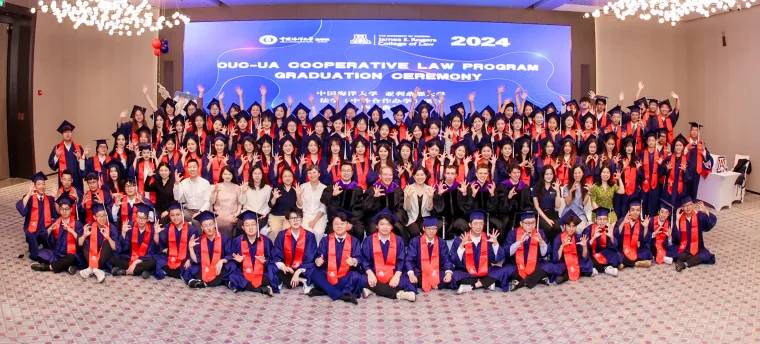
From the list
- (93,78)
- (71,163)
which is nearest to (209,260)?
(71,163)

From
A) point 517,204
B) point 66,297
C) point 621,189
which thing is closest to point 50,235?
point 66,297

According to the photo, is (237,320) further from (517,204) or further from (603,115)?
(603,115)

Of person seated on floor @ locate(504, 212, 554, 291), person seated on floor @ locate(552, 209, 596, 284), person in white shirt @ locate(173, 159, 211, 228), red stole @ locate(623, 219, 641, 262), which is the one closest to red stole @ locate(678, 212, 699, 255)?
red stole @ locate(623, 219, 641, 262)

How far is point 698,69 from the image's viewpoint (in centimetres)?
1073

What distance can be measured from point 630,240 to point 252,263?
3328 millimetres

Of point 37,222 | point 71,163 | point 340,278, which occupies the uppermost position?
point 71,163

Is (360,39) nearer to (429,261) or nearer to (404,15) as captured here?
(404,15)

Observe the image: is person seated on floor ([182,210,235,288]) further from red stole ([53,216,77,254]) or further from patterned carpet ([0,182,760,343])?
red stole ([53,216,77,254])

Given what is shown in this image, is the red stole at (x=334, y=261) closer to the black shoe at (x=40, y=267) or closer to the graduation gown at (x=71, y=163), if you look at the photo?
the black shoe at (x=40, y=267)

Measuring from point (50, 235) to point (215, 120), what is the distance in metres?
2.39

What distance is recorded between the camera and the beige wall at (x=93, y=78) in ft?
34.9

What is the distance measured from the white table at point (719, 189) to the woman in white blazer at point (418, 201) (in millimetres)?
4411

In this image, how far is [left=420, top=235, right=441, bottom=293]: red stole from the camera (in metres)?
5.19

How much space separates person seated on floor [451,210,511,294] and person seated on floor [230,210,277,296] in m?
1.49
